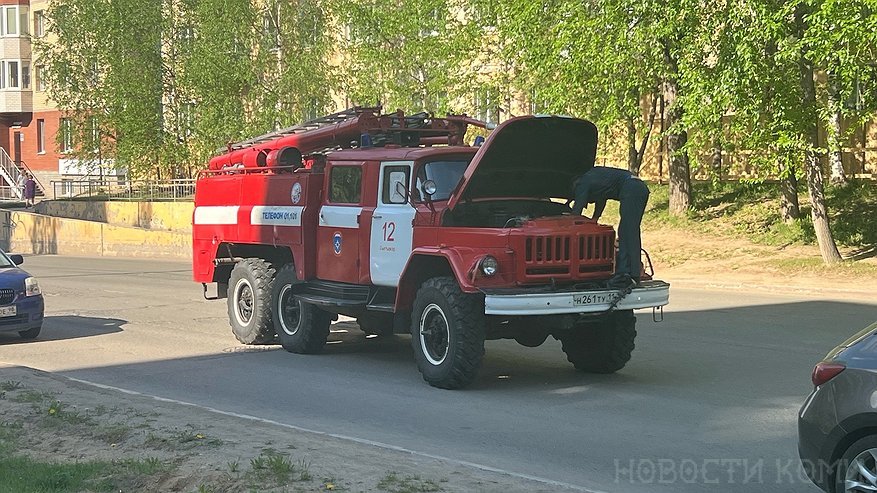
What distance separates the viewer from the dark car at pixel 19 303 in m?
15.7

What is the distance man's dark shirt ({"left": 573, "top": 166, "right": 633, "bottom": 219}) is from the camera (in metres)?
11.7

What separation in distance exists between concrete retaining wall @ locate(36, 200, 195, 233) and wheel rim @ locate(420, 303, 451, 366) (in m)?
29.6

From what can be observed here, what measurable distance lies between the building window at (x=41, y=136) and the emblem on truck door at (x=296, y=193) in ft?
194

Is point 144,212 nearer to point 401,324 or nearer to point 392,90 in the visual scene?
point 392,90

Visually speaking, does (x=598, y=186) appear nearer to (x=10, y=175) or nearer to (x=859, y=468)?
(x=859, y=468)

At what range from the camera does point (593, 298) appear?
11070 mm

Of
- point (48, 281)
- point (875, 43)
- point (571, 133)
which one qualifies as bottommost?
A: point (48, 281)

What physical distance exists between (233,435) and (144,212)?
35.1 meters

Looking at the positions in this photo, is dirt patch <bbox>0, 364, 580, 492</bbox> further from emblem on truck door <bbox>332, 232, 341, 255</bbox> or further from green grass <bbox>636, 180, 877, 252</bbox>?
green grass <bbox>636, 180, 877, 252</bbox>

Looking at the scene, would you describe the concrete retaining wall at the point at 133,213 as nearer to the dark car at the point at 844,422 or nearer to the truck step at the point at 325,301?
the truck step at the point at 325,301

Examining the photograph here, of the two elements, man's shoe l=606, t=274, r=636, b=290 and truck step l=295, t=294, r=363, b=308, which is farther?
truck step l=295, t=294, r=363, b=308

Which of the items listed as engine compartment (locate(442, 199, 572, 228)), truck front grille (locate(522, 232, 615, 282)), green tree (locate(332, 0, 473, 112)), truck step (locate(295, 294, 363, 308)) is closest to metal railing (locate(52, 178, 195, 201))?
green tree (locate(332, 0, 473, 112))

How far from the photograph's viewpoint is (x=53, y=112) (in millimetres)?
67625

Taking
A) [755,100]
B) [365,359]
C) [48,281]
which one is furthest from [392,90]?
[365,359]
